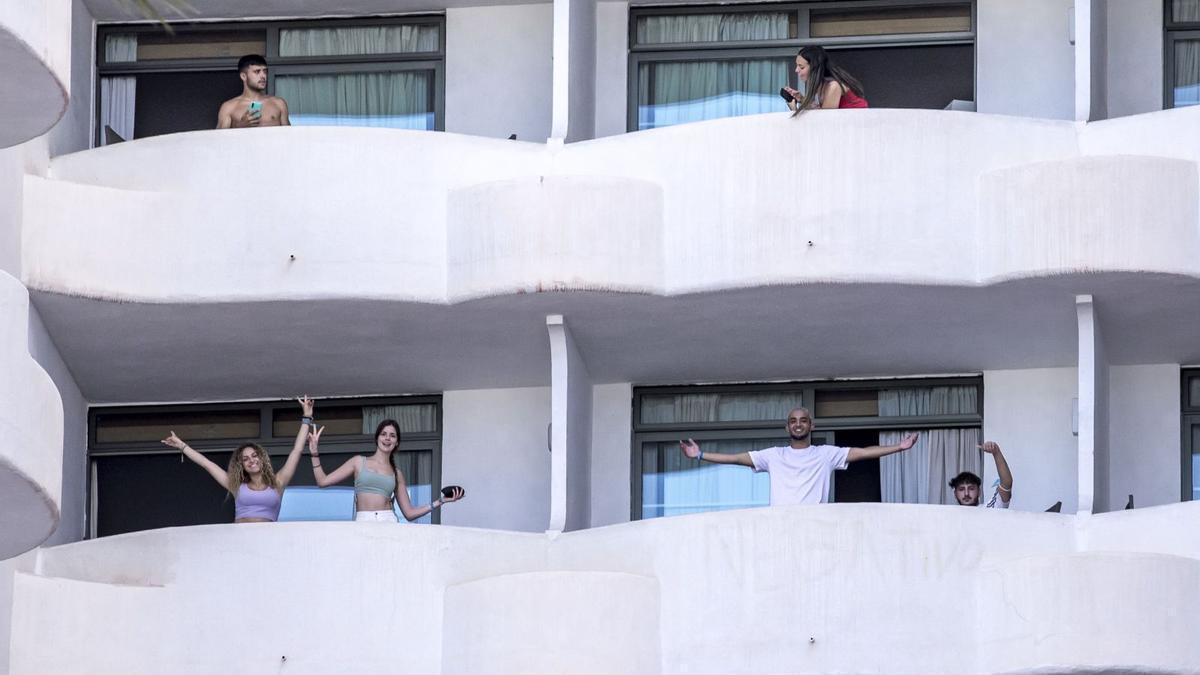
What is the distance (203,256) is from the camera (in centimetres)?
2314

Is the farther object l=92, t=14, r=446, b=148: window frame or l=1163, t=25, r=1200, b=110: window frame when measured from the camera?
l=92, t=14, r=446, b=148: window frame

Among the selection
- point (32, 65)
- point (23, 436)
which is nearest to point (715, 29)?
point (32, 65)

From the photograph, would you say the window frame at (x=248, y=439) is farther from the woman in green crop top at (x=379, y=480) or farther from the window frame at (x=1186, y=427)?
the window frame at (x=1186, y=427)

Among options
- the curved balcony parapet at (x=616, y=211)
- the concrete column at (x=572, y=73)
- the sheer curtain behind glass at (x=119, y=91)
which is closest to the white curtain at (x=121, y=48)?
the sheer curtain behind glass at (x=119, y=91)

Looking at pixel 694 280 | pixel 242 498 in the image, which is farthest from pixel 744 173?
pixel 242 498

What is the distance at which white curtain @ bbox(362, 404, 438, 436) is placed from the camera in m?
24.9

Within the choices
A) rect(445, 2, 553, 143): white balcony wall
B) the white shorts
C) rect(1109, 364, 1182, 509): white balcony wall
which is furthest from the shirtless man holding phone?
rect(1109, 364, 1182, 509): white balcony wall

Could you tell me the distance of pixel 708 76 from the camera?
2527cm

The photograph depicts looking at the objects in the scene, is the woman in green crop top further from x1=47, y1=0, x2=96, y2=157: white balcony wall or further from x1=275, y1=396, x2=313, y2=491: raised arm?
x1=47, y1=0, x2=96, y2=157: white balcony wall

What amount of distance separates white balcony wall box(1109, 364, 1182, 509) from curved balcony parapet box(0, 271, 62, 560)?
8.34 m

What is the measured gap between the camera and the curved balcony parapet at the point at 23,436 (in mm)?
18391

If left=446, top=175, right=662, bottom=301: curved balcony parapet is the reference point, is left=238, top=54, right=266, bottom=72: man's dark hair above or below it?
above

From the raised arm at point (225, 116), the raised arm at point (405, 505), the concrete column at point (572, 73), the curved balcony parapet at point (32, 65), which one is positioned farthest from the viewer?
the raised arm at point (225, 116)

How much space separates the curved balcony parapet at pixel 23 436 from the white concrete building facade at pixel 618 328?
48 cm
